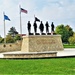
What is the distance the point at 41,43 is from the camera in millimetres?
37219

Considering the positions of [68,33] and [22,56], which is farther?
[68,33]

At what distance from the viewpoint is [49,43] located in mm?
37688

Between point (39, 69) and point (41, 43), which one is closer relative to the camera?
point (39, 69)

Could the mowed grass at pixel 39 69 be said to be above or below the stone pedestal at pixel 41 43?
below

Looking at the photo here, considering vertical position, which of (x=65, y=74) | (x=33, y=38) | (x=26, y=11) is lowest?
(x=65, y=74)

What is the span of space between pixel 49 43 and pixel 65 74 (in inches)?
966

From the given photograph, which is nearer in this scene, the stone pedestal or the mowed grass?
the mowed grass

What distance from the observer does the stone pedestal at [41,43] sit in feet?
120

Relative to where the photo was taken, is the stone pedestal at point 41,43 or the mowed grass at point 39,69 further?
the stone pedestal at point 41,43

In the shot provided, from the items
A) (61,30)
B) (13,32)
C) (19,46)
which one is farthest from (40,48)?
(13,32)

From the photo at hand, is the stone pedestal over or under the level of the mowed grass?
over

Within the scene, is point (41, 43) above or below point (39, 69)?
above

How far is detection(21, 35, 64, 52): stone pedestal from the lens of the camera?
36531 millimetres

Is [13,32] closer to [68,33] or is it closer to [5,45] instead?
[68,33]
